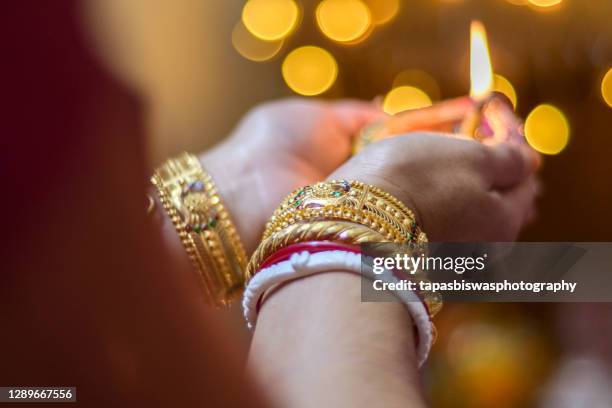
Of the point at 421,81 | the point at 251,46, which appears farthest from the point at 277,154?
the point at 251,46

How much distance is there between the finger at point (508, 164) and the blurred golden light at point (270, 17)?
0.93m

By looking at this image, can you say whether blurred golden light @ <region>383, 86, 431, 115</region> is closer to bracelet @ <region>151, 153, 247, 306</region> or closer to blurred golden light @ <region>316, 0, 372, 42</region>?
blurred golden light @ <region>316, 0, 372, 42</region>

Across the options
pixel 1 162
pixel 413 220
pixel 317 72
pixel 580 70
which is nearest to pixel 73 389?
pixel 1 162

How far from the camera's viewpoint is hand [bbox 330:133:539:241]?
548 millimetres

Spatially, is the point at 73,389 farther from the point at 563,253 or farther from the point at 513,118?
the point at 513,118

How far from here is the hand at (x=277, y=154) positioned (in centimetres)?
84

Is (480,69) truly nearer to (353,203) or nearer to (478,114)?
(478,114)

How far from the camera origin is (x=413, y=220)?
50 centimetres

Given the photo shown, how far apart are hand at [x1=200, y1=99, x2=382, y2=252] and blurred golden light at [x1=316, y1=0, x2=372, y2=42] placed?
45 cm

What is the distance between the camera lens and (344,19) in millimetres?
1425

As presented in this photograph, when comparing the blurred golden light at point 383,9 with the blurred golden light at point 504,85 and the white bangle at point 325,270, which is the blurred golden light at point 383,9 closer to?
the blurred golden light at point 504,85

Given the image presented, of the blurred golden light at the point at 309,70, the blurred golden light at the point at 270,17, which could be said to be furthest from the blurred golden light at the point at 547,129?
the blurred golden light at the point at 270,17

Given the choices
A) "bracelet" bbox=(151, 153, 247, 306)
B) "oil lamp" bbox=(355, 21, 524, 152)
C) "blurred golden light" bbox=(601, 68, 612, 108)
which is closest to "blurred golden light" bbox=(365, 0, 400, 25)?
"blurred golden light" bbox=(601, 68, 612, 108)

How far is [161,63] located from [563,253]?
1327 mm
